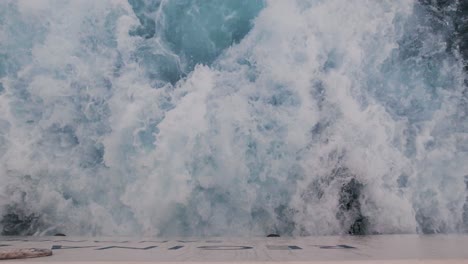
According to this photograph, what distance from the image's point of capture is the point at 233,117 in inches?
250

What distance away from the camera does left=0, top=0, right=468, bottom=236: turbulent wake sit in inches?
243

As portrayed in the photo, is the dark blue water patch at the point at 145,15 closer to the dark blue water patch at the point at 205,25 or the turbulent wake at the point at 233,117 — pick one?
the turbulent wake at the point at 233,117

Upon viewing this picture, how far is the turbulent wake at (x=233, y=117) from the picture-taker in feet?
20.3

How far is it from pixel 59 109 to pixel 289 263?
5048 mm

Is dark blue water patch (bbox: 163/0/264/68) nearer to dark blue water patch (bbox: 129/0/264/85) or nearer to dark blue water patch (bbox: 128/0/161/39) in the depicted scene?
dark blue water patch (bbox: 129/0/264/85)

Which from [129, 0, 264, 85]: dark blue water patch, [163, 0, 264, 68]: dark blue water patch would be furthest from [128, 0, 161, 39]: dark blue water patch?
[163, 0, 264, 68]: dark blue water patch

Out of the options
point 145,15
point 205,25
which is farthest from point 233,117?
point 145,15

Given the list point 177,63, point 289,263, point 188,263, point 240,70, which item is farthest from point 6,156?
point 289,263

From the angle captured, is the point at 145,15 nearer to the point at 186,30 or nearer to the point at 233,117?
the point at 186,30

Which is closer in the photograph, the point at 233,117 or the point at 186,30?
Answer: the point at 233,117

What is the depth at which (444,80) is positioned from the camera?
22.0 ft

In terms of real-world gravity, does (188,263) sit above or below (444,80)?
below

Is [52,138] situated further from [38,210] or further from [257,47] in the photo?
[257,47]

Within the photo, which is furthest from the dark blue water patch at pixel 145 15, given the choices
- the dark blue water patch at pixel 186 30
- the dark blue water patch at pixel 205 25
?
the dark blue water patch at pixel 205 25
